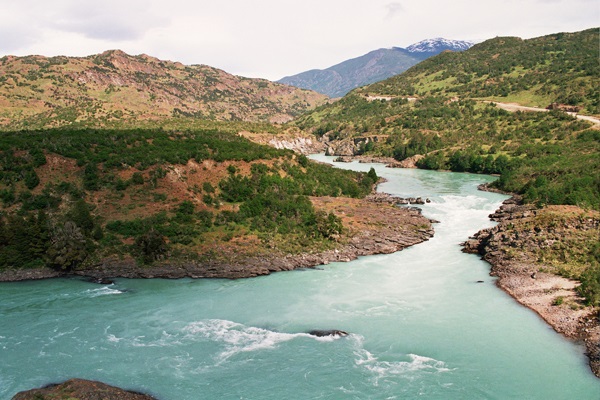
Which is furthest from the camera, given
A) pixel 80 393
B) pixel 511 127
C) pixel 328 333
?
pixel 511 127

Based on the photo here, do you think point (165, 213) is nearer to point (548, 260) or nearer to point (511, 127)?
point (548, 260)

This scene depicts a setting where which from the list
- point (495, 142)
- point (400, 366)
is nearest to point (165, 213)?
point (400, 366)

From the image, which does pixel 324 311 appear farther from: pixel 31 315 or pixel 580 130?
pixel 580 130

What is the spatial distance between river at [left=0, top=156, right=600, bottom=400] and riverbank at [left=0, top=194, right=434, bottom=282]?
126 cm

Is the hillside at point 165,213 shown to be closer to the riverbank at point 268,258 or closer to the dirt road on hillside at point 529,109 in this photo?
the riverbank at point 268,258

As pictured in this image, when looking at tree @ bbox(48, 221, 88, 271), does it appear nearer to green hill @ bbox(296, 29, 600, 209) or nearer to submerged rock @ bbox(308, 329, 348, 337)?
submerged rock @ bbox(308, 329, 348, 337)

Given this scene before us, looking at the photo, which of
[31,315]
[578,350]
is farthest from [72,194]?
[578,350]

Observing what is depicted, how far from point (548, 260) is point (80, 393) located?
125 feet

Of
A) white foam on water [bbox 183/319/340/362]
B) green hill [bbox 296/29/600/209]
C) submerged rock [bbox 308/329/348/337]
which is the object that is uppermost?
green hill [bbox 296/29/600/209]

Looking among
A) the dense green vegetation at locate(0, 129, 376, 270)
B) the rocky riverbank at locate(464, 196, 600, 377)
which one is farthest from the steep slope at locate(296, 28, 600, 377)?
the dense green vegetation at locate(0, 129, 376, 270)

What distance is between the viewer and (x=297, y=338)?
2902 cm

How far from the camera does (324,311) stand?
33000mm

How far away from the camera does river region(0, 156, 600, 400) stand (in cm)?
2411

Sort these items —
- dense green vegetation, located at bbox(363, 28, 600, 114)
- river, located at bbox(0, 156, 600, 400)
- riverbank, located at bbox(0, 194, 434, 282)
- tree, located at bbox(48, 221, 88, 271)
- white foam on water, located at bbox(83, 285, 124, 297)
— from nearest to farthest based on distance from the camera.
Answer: river, located at bbox(0, 156, 600, 400), white foam on water, located at bbox(83, 285, 124, 297), tree, located at bbox(48, 221, 88, 271), riverbank, located at bbox(0, 194, 434, 282), dense green vegetation, located at bbox(363, 28, 600, 114)
